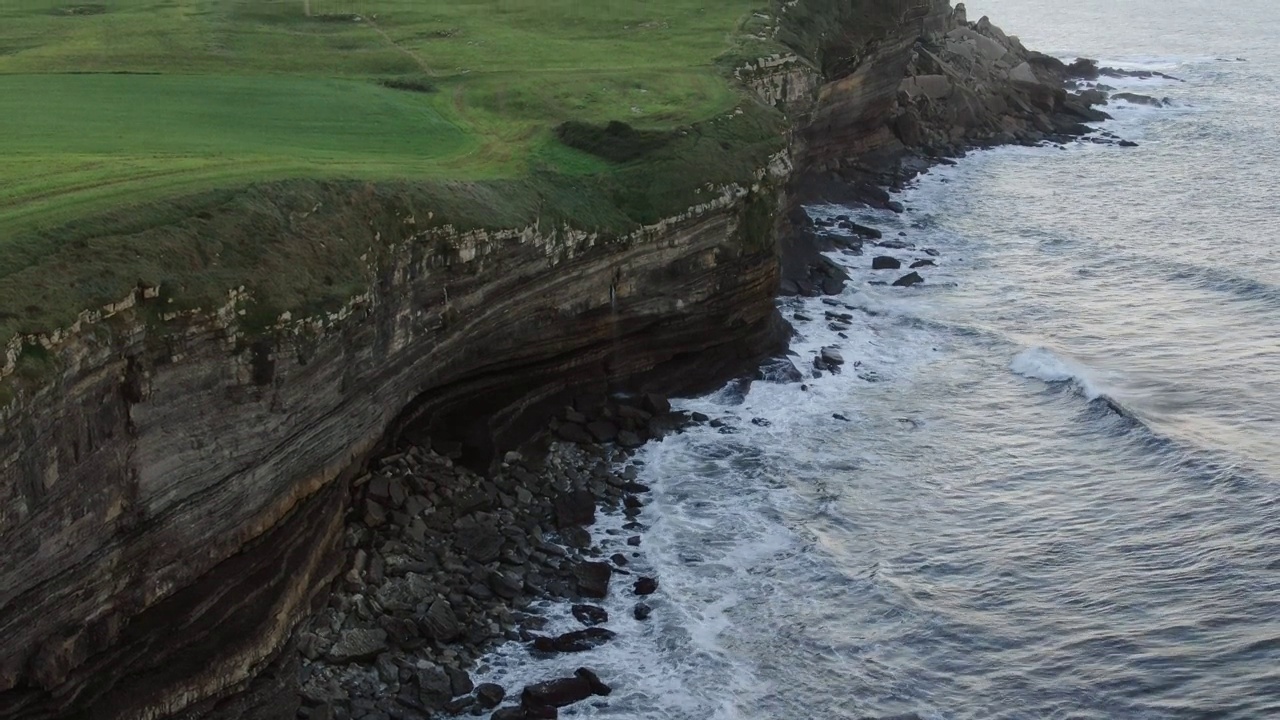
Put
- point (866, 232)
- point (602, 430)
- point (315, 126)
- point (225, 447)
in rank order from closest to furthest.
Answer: point (225, 447) → point (602, 430) → point (315, 126) → point (866, 232)

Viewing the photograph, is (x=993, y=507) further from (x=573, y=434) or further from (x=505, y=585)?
(x=505, y=585)

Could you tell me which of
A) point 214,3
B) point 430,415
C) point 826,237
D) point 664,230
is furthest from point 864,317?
point 214,3

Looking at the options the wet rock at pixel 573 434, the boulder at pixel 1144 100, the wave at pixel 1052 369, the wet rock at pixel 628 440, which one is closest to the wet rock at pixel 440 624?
the wet rock at pixel 573 434

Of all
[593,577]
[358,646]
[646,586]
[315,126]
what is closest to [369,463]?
[358,646]

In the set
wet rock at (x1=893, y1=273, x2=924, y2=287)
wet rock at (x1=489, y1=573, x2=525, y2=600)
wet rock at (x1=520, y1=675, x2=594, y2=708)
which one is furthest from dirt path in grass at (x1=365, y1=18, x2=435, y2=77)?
wet rock at (x1=520, y1=675, x2=594, y2=708)

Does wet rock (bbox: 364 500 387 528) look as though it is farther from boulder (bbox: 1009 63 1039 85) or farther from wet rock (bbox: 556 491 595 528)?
boulder (bbox: 1009 63 1039 85)

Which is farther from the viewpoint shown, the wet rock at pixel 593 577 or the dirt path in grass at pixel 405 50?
the dirt path in grass at pixel 405 50

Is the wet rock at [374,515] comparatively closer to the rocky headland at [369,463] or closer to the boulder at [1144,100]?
the rocky headland at [369,463]

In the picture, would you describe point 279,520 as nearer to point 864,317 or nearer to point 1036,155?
point 864,317
